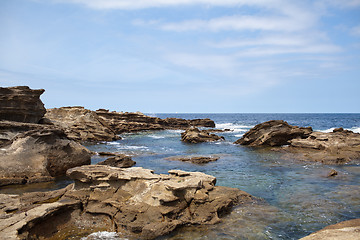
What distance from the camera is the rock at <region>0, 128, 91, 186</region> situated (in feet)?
40.3

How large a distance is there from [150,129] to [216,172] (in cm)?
4507

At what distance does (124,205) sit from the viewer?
843 cm

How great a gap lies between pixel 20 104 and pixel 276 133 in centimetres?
2684

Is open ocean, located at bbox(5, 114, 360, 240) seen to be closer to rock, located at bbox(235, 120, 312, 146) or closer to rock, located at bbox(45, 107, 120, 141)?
rock, located at bbox(235, 120, 312, 146)

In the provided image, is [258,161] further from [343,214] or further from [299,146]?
[343,214]

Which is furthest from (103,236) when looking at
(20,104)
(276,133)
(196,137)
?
(196,137)

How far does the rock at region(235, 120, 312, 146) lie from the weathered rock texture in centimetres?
2059

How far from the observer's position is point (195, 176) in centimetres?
1048

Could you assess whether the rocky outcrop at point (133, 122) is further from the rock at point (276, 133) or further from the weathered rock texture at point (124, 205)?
the weathered rock texture at point (124, 205)

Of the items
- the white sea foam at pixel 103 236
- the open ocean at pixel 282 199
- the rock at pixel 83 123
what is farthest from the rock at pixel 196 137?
the white sea foam at pixel 103 236

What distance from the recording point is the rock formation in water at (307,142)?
20367mm

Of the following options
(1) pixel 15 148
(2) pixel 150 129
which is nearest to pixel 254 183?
(1) pixel 15 148

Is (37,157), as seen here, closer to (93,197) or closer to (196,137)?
(93,197)

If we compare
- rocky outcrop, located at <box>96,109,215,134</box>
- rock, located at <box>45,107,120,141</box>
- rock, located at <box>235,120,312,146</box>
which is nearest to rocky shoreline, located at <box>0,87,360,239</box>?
rock, located at <box>45,107,120,141</box>
